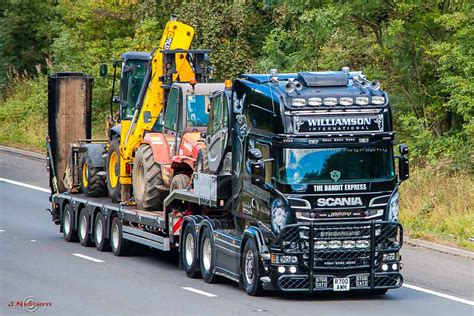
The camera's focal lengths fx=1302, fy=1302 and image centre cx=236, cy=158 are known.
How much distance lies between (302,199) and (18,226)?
13110 millimetres

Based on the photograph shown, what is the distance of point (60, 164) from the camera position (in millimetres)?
30234

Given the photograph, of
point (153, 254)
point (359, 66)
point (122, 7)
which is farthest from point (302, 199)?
point (122, 7)

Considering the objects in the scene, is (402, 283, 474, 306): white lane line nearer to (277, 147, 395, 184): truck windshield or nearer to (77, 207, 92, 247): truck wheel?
(277, 147, 395, 184): truck windshield

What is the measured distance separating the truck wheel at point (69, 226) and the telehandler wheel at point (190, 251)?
20.4ft

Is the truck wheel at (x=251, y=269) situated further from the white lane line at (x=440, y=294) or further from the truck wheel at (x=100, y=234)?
the truck wheel at (x=100, y=234)

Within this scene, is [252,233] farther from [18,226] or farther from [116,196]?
[18,226]

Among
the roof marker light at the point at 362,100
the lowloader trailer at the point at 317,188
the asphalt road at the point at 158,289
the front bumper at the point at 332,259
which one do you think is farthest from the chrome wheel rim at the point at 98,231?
the roof marker light at the point at 362,100

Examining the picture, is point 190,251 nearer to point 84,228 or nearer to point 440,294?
point 440,294

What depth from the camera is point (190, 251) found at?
22875mm

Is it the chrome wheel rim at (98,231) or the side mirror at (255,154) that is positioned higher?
the side mirror at (255,154)

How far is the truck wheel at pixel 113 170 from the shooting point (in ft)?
88.4

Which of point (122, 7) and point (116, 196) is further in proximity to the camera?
point (122, 7)

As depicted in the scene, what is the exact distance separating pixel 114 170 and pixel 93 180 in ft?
3.59

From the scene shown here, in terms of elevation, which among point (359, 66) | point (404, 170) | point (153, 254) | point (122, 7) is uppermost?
point (122, 7)
